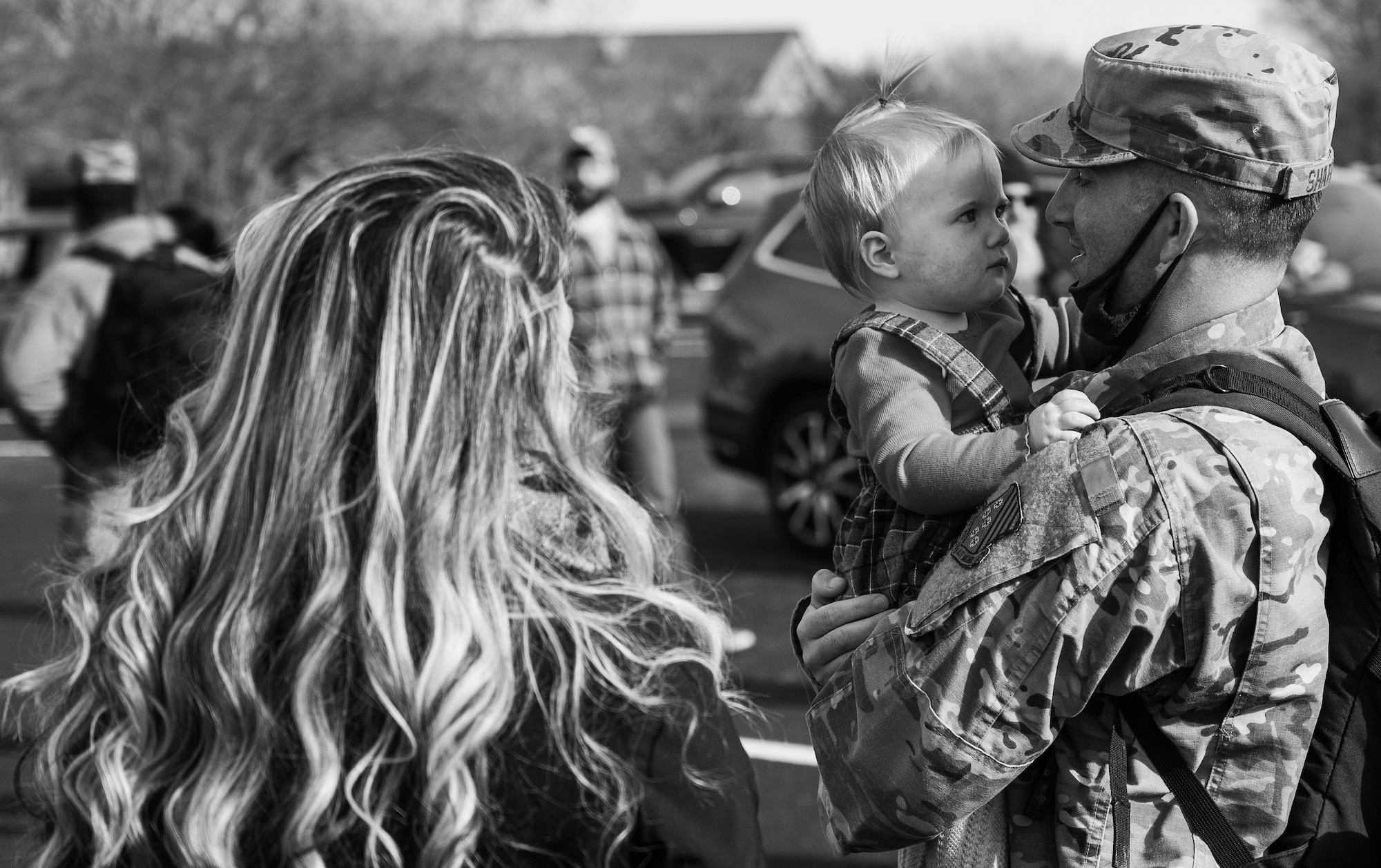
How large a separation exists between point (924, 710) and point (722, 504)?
718 centimetres

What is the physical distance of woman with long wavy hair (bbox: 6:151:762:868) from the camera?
1.43 m

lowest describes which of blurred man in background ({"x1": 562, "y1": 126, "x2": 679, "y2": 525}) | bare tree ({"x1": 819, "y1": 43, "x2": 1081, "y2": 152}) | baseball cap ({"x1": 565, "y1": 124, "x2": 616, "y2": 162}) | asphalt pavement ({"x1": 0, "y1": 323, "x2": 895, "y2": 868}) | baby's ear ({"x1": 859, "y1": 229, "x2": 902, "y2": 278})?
bare tree ({"x1": 819, "y1": 43, "x2": 1081, "y2": 152})

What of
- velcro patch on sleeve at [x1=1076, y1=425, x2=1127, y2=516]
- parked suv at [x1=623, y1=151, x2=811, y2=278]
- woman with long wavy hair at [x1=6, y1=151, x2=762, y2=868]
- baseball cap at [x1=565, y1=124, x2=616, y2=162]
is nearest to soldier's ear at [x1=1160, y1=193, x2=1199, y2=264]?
velcro patch on sleeve at [x1=1076, y1=425, x2=1127, y2=516]

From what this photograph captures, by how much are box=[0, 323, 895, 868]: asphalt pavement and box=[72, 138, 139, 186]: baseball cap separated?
1.53 m

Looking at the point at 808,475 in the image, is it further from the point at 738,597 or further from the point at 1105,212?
the point at 1105,212

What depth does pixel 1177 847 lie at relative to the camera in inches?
58.9

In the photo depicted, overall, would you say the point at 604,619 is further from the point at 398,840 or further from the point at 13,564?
the point at 13,564

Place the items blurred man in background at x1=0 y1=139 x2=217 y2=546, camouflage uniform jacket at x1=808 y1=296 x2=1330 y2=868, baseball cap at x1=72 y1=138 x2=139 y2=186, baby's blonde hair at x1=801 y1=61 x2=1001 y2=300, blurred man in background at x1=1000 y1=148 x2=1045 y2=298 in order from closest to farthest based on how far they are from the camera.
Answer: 1. camouflage uniform jacket at x1=808 y1=296 x2=1330 y2=868
2. baby's blonde hair at x1=801 y1=61 x2=1001 y2=300
3. blurred man in background at x1=0 y1=139 x2=217 y2=546
4. blurred man in background at x1=1000 y1=148 x2=1045 y2=298
5. baseball cap at x1=72 y1=138 x2=139 y2=186

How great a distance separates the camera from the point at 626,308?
6328mm

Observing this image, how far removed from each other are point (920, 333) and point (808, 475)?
5204 millimetres

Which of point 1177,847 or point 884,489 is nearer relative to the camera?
point 1177,847

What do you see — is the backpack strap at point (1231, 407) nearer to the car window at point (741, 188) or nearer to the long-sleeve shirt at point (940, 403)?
the long-sleeve shirt at point (940, 403)

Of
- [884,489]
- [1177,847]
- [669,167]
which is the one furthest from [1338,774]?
[669,167]

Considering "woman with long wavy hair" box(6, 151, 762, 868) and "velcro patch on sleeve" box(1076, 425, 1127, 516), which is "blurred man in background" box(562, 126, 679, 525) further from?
"velcro patch on sleeve" box(1076, 425, 1127, 516)
